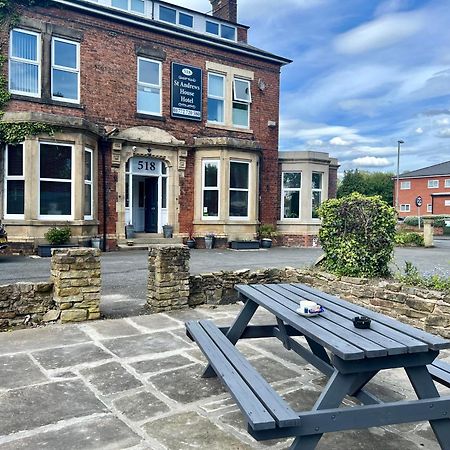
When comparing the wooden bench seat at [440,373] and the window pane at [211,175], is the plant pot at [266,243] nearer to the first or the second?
the window pane at [211,175]

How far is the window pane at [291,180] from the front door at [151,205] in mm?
5632

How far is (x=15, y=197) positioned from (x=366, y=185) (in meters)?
47.9

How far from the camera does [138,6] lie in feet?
53.5

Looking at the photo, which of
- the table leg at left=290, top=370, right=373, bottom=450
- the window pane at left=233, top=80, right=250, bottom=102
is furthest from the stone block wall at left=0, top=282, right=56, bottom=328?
the window pane at left=233, top=80, right=250, bottom=102

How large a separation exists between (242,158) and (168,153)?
2826 millimetres

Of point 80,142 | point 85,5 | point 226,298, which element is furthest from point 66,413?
point 85,5

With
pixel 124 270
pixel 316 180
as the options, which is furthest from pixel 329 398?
pixel 316 180

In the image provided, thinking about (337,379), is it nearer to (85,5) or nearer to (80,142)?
(80,142)

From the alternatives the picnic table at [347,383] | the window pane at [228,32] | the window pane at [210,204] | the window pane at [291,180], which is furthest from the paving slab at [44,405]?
the window pane at [228,32]

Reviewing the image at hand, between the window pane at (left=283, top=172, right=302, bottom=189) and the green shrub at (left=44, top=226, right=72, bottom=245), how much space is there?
9.49m

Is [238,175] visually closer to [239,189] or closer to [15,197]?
[239,189]

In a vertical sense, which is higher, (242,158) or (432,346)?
(242,158)

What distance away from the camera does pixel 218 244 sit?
50.9ft

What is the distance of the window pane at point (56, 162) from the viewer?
1220 cm
